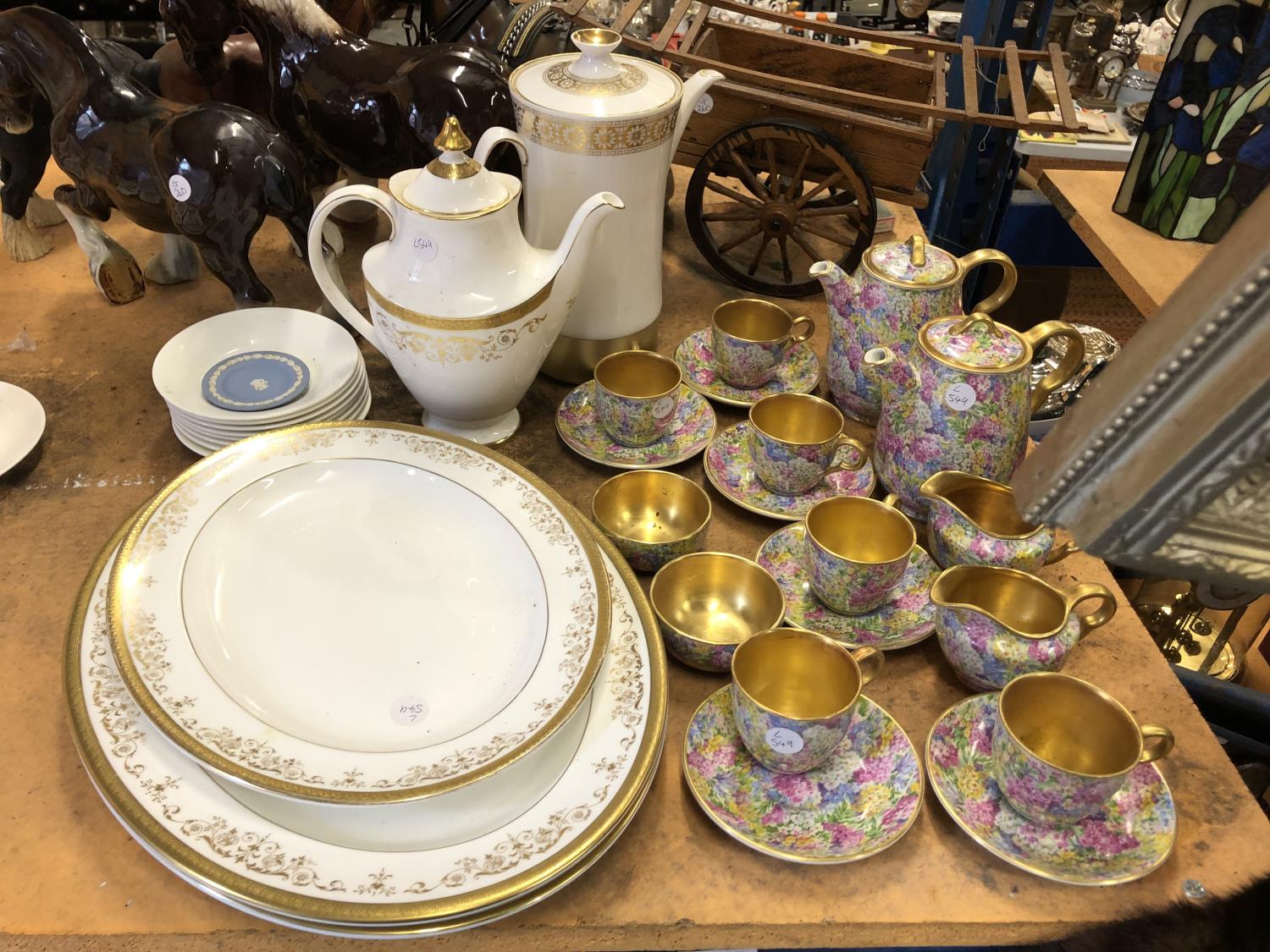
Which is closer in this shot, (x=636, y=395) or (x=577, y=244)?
(x=577, y=244)

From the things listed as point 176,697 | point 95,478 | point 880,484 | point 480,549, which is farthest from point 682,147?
point 176,697

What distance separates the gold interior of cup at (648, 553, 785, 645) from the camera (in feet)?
2.87

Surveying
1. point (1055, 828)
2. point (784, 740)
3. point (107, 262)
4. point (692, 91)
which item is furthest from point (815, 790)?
point (107, 262)

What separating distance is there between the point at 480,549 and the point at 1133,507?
630 mm

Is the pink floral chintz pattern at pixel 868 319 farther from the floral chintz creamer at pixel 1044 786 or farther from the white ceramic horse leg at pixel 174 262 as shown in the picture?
the white ceramic horse leg at pixel 174 262

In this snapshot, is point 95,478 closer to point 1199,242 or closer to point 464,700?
point 464,700

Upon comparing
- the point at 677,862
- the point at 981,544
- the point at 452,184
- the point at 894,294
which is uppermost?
the point at 452,184

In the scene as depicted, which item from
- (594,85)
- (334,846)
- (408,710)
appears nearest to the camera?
(334,846)

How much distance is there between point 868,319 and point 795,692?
0.43 metres

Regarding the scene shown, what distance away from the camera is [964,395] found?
895mm

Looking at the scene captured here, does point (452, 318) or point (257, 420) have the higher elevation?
point (452, 318)

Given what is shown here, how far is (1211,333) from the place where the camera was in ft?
0.95

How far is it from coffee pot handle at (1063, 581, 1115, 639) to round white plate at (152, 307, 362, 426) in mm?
745

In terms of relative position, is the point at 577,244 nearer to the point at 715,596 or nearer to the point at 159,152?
the point at 715,596
